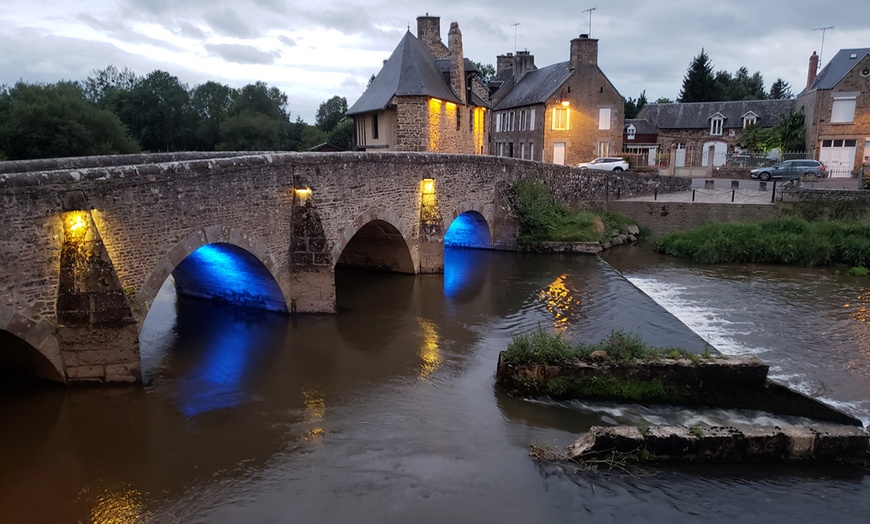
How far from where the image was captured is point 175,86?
4747cm

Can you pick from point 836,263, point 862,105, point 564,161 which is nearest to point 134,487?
point 836,263

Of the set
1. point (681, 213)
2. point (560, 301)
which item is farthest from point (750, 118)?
point (560, 301)

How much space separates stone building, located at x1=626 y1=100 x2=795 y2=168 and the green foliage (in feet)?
65.5

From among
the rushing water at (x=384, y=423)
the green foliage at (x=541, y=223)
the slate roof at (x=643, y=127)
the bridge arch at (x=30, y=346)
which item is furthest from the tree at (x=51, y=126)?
the slate roof at (x=643, y=127)

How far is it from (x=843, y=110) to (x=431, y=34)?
67.1 ft

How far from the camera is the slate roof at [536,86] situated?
34500 mm

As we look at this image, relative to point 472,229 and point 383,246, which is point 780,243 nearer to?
point 472,229

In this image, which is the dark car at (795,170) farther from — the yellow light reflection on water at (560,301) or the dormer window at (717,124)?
the yellow light reflection on water at (560,301)

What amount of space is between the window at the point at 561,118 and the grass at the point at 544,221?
1247 centimetres

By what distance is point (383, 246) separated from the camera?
18.4 meters

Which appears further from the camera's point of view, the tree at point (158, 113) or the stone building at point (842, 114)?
the tree at point (158, 113)

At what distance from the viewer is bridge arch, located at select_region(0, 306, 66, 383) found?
334 inches

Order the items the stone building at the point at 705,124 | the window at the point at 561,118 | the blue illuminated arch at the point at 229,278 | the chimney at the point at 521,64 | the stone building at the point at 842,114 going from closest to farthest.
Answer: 1. the blue illuminated arch at the point at 229,278
2. the stone building at the point at 842,114
3. the window at the point at 561,118
4. the stone building at the point at 705,124
5. the chimney at the point at 521,64

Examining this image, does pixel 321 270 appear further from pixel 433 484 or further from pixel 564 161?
pixel 564 161
